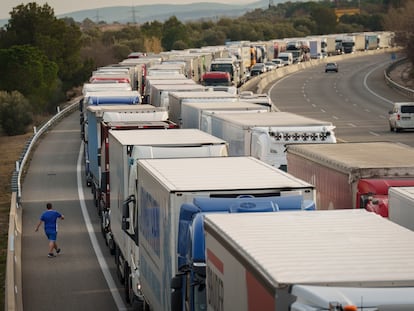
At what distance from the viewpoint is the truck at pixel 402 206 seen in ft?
41.6

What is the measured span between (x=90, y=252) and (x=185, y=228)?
11.9m

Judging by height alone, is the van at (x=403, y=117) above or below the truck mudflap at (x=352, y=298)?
below

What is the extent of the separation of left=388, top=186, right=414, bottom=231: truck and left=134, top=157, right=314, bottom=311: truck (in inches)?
41.2

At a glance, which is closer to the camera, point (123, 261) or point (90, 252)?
point (123, 261)

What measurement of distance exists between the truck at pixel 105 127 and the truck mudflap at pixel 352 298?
15912mm

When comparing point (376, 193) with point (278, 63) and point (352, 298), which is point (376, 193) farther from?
point (278, 63)

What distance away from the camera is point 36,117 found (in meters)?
68.9

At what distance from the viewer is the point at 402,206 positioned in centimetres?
1296

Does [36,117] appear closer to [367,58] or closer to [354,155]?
[354,155]

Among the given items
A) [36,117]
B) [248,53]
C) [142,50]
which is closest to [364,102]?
[36,117]

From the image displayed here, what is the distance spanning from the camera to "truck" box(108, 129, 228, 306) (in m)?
16.8

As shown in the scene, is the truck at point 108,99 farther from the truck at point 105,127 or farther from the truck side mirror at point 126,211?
the truck side mirror at point 126,211

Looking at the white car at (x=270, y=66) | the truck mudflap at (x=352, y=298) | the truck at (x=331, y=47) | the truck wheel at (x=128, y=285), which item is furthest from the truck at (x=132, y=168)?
the truck at (x=331, y=47)

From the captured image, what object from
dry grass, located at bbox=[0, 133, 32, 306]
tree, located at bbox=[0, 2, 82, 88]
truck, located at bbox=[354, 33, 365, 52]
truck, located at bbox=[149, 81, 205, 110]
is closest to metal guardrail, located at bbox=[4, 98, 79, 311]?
dry grass, located at bbox=[0, 133, 32, 306]
